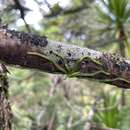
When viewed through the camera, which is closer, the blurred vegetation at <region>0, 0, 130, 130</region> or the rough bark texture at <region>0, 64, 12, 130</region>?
the rough bark texture at <region>0, 64, 12, 130</region>

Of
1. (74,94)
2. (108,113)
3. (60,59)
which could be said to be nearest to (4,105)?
(60,59)

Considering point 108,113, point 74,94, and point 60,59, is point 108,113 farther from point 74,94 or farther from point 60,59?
point 60,59

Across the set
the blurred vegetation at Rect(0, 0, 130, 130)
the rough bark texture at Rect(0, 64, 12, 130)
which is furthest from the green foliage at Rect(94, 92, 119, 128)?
the rough bark texture at Rect(0, 64, 12, 130)

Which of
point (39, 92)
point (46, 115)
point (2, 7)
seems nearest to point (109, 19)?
point (46, 115)

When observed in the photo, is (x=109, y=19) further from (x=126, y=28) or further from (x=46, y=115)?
(x=46, y=115)

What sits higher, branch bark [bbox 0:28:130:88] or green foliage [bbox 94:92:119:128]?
branch bark [bbox 0:28:130:88]

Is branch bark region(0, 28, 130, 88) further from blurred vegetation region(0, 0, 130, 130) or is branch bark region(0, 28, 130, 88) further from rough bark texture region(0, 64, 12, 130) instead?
blurred vegetation region(0, 0, 130, 130)
